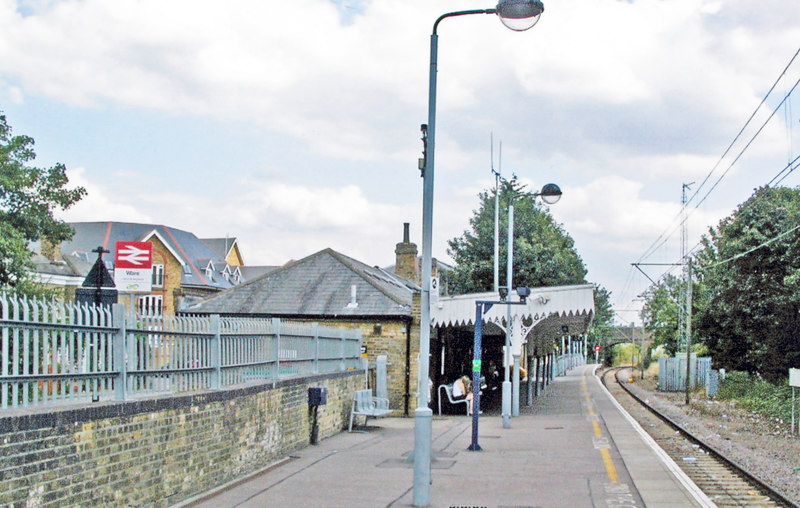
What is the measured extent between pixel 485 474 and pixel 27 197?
70.1ft

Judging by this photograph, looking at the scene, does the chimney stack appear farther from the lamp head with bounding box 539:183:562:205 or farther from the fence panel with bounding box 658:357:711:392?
the lamp head with bounding box 539:183:562:205

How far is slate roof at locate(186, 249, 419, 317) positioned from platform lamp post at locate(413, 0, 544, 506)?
45.6 feet

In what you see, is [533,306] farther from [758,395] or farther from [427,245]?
[427,245]

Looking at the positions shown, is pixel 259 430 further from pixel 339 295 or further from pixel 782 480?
pixel 339 295

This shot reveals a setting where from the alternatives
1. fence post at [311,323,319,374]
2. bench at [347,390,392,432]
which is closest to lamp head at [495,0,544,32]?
fence post at [311,323,319,374]

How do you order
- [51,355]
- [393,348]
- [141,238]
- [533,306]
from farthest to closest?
1. [141,238]
2. [393,348]
3. [533,306]
4. [51,355]

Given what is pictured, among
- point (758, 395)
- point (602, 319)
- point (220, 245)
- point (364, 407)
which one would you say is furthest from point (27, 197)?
point (602, 319)

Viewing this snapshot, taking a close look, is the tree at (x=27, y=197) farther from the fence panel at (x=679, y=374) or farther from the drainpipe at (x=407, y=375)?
the fence panel at (x=679, y=374)

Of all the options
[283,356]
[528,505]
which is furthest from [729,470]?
[283,356]

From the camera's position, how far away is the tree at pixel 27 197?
26.9 meters

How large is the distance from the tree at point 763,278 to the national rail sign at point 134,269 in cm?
2457

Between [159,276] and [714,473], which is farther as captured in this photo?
[159,276]

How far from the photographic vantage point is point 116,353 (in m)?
8.67

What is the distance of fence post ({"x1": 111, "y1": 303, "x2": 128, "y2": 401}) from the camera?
861cm
